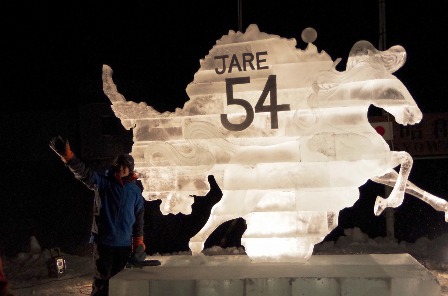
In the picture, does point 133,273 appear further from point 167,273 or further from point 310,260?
point 310,260

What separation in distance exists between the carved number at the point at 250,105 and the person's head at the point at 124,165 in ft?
2.69

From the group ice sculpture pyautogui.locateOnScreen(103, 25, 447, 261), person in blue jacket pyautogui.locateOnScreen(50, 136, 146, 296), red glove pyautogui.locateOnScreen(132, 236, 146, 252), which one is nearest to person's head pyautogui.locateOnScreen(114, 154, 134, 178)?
person in blue jacket pyautogui.locateOnScreen(50, 136, 146, 296)

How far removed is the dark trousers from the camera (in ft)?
13.6

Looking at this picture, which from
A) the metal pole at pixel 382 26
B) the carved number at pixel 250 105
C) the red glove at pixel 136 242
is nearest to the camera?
the carved number at pixel 250 105

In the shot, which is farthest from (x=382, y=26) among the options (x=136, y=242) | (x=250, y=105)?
(x=136, y=242)

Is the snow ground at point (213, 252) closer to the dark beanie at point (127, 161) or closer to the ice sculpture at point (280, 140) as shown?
the dark beanie at point (127, 161)

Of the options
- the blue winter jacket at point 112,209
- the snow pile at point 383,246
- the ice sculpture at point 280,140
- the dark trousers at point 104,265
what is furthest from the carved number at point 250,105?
the snow pile at point 383,246

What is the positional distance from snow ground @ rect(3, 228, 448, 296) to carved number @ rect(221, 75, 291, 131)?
318cm

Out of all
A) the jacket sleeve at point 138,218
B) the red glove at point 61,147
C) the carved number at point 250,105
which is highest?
the carved number at point 250,105

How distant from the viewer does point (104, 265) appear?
4164 millimetres

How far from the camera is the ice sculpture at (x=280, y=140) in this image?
12.1 feet

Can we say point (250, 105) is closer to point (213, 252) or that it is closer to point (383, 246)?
point (213, 252)

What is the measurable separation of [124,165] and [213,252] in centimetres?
351

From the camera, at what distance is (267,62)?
385 cm
